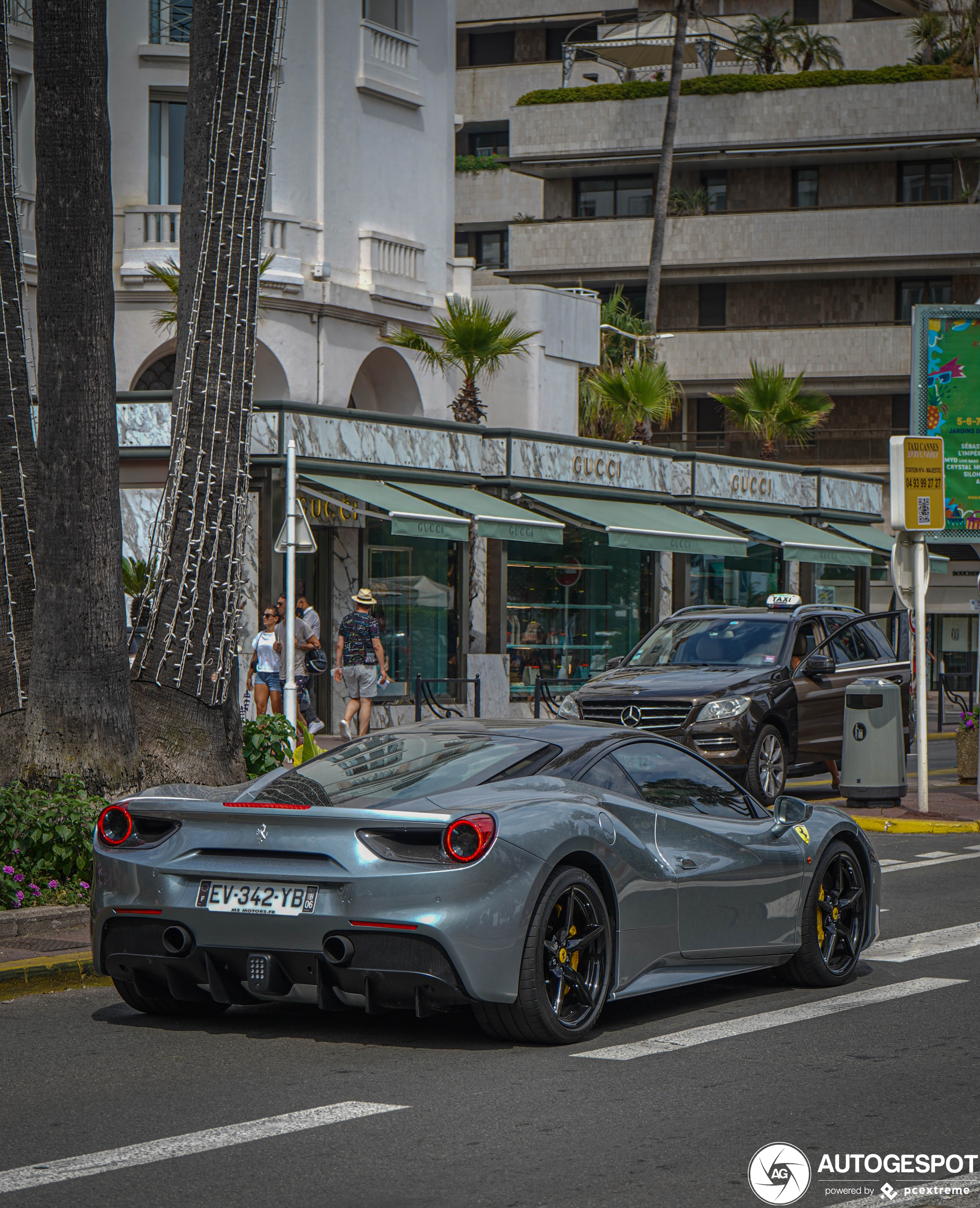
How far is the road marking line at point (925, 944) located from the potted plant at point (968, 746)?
1060 centimetres

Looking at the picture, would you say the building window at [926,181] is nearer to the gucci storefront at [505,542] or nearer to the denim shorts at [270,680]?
the gucci storefront at [505,542]

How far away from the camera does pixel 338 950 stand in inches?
253

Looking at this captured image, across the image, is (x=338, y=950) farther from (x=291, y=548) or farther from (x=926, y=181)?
(x=926, y=181)

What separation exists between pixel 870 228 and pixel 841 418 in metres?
5.70

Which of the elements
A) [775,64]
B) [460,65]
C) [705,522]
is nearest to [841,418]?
[775,64]

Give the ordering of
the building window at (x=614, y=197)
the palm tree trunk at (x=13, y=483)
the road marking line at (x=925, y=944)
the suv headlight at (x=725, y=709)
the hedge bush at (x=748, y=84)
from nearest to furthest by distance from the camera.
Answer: the road marking line at (x=925, y=944)
the palm tree trunk at (x=13, y=483)
the suv headlight at (x=725, y=709)
the hedge bush at (x=748, y=84)
the building window at (x=614, y=197)

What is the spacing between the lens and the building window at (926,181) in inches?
2096

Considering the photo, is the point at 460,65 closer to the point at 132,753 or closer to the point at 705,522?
the point at 705,522

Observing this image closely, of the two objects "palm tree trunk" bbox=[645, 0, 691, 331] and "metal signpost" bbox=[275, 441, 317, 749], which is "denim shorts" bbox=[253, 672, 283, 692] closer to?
"metal signpost" bbox=[275, 441, 317, 749]

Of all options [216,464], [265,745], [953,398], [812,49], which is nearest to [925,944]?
[265,745]

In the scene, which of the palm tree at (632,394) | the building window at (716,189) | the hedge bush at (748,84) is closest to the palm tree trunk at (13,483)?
the palm tree at (632,394)

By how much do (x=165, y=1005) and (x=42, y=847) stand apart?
2346 millimetres

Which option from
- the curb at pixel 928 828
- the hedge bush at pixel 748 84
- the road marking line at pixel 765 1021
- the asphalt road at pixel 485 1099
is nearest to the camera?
the asphalt road at pixel 485 1099

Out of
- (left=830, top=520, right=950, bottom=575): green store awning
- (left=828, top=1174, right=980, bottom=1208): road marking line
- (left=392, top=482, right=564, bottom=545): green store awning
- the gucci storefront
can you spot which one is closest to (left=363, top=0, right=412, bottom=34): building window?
the gucci storefront
